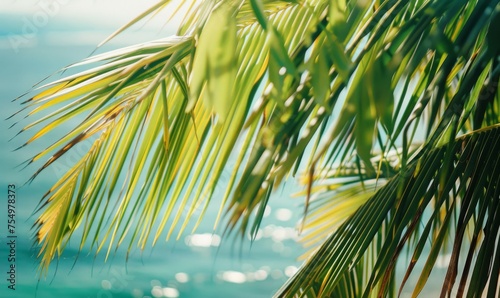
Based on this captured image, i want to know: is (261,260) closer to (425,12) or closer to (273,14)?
(273,14)

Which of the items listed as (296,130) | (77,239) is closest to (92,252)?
(77,239)

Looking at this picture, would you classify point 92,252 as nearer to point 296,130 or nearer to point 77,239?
point 77,239

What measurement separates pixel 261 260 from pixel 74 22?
1.28 metres

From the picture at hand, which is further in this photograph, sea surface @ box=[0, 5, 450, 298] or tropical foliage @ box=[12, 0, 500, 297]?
sea surface @ box=[0, 5, 450, 298]

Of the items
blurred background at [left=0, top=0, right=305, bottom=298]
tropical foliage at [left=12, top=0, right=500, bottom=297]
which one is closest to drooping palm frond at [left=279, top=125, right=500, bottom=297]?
tropical foliage at [left=12, top=0, right=500, bottom=297]

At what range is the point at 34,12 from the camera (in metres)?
2.44

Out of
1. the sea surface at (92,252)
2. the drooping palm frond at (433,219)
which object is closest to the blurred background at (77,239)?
the sea surface at (92,252)

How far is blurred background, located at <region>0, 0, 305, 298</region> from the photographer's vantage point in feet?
7.98

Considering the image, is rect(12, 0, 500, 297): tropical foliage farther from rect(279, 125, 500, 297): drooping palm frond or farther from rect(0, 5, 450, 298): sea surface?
rect(0, 5, 450, 298): sea surface

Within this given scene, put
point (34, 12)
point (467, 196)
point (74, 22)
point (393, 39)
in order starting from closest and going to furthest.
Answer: point (393, 39) → point (467, 196) → point (34, 12) → point (74, 22)

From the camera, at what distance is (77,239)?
2.85m

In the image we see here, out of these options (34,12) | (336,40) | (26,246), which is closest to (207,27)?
(336,40)

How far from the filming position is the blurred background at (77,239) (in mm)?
2432

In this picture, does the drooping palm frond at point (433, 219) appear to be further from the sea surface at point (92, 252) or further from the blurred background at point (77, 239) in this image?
the sea surface at point (92, 252)
